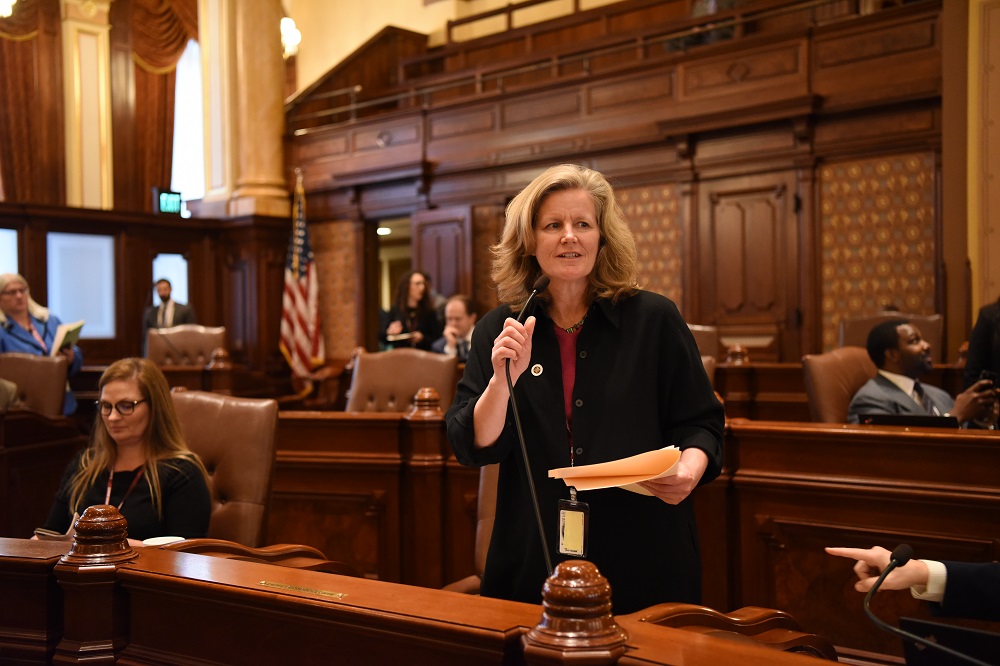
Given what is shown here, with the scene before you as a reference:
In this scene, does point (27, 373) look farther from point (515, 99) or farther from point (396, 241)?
point (396, 241)

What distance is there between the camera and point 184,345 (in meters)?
7.39

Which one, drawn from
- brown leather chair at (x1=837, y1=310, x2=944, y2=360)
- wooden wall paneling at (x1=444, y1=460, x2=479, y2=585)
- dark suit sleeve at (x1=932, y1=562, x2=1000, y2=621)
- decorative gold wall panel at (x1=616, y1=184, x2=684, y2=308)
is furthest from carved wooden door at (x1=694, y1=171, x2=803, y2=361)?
dark suit sleeve at (x1=932, y1=562, x2=1000, y2=621)

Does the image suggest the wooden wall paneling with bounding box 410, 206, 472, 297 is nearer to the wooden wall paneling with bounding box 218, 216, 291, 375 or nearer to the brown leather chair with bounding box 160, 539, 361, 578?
the wooden wall paneling with bounding box 218, 216, 291, 375

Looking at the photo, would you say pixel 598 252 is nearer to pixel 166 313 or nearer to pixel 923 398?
pixel 923 398

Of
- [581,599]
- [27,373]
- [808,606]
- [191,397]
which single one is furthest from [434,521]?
[27,373]

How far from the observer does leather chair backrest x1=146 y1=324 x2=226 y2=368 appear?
7273mm

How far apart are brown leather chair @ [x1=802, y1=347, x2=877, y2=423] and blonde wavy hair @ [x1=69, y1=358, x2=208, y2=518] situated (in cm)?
249

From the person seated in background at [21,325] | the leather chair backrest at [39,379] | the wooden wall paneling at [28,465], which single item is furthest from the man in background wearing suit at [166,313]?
the wooden wall paneling at [28,465]

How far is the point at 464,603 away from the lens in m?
1.28

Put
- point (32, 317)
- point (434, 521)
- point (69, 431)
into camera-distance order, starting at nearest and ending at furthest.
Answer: point (434, 521) < point (69, 431) < point (32, 317)

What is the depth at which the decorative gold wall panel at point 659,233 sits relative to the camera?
7.97 metres

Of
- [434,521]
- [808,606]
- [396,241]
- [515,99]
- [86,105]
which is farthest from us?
[396,241]

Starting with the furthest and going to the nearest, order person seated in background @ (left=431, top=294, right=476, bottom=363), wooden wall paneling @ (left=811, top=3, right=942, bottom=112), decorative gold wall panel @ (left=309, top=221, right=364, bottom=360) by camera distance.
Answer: decorative gold wall panel @ (left=309, top=221, right=364, bottom=360)
wooden wall paneling @ (left=811, top=3, right=942, bottom=112)
person seated in background @ (left=431, top=294, right=476, bottom=363)

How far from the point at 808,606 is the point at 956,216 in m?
4.53
